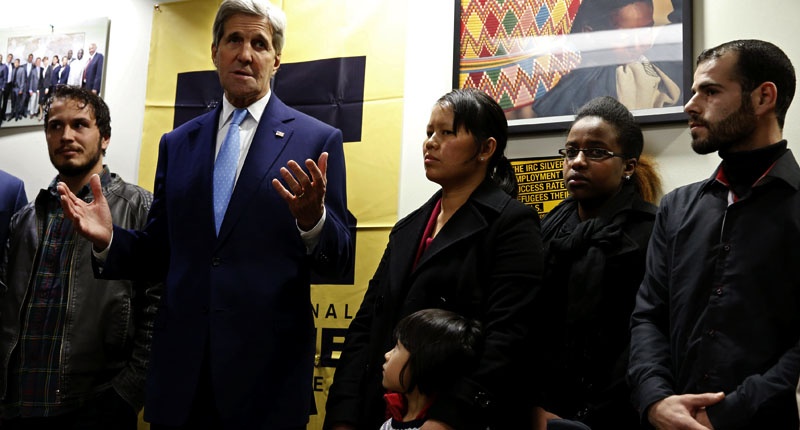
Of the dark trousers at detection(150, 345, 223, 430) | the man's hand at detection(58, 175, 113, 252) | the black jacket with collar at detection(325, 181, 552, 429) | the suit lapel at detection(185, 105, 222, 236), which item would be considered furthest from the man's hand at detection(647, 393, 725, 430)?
the man's hand at detection(58, 175, 113, 252)

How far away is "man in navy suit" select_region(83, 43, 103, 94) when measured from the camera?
3.96 metres

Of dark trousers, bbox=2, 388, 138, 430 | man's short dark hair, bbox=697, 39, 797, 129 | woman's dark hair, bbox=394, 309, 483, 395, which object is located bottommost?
dark trousers, bbox=2, 388, 138, 430

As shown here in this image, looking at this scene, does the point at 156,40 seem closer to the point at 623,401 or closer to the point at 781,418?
the point at 623,401

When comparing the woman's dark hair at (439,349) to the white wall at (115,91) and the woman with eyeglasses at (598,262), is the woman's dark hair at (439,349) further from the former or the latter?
the white wall at (115,91)

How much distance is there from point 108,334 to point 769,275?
2.20m

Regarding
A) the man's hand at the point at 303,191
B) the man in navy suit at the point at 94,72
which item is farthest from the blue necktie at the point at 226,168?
the man in navy suit at the point at 94,72

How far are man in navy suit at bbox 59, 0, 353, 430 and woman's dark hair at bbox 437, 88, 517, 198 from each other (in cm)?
37

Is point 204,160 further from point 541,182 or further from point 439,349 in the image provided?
point 541,182

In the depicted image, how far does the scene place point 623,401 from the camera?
2.08m

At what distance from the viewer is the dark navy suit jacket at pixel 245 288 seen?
6.86 feet

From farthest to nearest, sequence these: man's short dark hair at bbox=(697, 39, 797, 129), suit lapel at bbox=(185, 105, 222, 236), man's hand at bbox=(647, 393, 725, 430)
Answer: suit lapel at bbox=(185, 105, 222, 236) < man's short dark hair at bbox=(697, 39, 797, 129) < man's hand at bbox=(647, 393, 725, 430)

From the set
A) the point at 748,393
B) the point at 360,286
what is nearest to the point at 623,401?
the point at 748,393

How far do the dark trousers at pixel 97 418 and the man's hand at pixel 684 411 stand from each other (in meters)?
1.86

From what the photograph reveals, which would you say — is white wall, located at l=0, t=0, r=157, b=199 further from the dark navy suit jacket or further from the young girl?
the young girl
